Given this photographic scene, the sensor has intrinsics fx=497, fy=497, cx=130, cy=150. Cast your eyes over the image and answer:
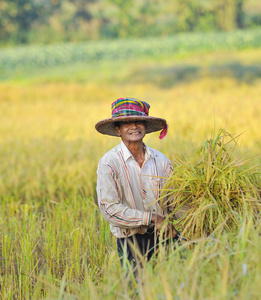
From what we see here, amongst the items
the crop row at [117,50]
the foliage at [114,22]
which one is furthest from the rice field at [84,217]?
the foliage at [114,22]

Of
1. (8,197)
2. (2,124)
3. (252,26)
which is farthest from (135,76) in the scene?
(252,26)

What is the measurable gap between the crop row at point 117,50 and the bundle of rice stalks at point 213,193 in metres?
23.0

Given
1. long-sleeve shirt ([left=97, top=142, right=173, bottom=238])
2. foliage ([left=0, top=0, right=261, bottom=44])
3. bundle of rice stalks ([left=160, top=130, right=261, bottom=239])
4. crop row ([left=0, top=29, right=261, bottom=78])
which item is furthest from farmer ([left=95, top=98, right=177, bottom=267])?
foliage ([left=0, top=0, right=261, bottom=44])

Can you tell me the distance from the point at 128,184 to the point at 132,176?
47 millimetres

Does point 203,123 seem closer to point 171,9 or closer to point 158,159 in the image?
point 158,159

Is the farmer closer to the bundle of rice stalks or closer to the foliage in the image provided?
the bundle of rice stalks

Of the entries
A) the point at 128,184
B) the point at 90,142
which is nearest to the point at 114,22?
the point at 90,142

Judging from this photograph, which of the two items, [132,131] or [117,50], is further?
[117,50]

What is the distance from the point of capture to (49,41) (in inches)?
1399

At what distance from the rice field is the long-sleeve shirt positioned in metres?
0.13

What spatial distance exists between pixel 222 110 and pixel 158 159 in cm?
548

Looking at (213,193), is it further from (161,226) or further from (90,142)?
(90,142)

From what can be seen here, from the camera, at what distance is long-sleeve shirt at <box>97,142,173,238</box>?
223 centimetres

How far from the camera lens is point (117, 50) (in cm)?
2722
